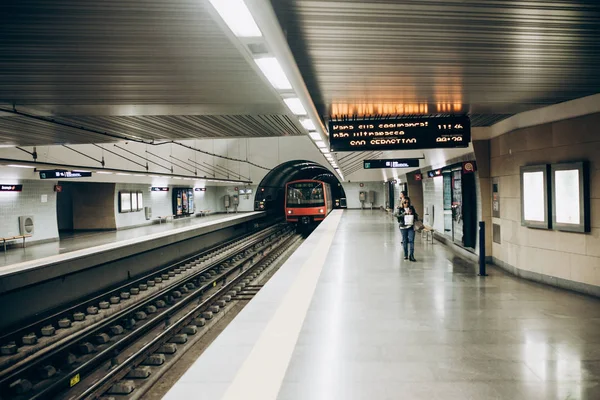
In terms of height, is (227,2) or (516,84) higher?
(516,84)

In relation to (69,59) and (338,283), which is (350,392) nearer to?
(338,283)

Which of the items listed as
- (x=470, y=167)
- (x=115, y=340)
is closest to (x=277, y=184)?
(x=470, y=167)

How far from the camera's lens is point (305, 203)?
21.5 m

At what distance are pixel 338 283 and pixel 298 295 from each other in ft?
3.48

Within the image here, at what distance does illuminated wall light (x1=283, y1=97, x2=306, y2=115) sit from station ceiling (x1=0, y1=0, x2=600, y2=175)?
0.98ft

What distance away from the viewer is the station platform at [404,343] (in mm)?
2977

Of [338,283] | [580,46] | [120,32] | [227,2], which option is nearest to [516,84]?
[580,46]

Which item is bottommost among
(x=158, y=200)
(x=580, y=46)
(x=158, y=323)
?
(x=158, y=323)

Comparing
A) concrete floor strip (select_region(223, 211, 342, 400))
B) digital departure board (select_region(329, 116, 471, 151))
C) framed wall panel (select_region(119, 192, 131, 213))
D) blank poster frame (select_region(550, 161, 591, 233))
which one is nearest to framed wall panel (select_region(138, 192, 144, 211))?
framed wall panel (select_region(119, 192, 131, 213))

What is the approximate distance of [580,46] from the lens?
148 inches

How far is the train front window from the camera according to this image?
21.6m

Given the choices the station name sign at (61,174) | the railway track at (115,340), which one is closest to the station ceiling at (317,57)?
the railway track at (115,340)

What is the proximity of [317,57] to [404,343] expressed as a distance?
3.07m

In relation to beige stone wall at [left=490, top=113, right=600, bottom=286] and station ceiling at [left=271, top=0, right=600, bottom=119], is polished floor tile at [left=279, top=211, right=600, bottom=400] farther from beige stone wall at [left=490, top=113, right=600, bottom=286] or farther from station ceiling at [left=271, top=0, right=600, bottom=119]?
station ceiling at [left=271, top=0, right=600, bottom=119]
